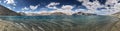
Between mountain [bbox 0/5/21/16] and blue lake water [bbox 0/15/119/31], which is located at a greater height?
mountain [bbox 0/5/21/16]

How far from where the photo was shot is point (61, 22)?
322 cm

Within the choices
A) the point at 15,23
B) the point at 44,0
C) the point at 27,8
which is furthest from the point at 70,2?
the point at 15,23

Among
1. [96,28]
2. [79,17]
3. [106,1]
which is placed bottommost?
[96,28]

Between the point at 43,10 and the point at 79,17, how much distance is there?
1.94ft

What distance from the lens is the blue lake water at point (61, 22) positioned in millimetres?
3193

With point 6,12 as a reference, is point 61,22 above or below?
below

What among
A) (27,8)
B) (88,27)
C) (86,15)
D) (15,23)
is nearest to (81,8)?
(86,15)

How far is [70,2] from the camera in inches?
125

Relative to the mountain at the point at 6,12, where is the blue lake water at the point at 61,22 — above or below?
below

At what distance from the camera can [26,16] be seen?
3180mm

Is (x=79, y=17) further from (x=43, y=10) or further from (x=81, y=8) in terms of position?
(x=43, y=10)

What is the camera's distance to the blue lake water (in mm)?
3193

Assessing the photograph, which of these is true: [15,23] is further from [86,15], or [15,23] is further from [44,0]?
[86,15]

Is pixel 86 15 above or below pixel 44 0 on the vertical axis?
below
